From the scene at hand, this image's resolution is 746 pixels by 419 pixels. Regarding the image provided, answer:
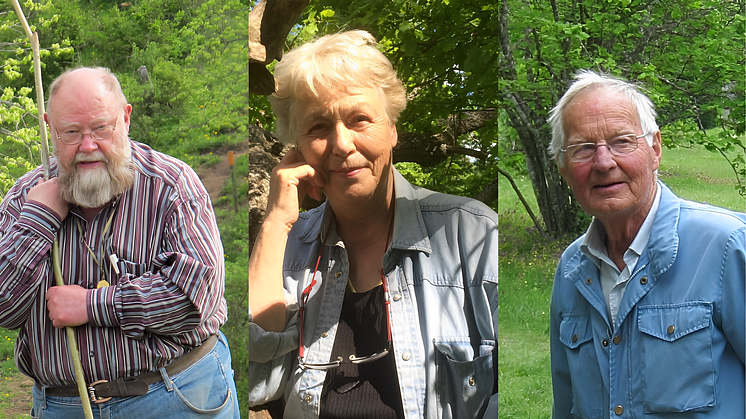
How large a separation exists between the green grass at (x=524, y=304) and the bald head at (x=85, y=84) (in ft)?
6.28

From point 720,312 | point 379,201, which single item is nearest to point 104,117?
point 379,201

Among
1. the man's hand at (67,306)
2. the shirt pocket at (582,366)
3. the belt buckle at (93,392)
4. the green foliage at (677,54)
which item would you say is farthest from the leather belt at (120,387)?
the green foliage at (677,54)

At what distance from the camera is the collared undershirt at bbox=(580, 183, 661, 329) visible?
9.64 ft

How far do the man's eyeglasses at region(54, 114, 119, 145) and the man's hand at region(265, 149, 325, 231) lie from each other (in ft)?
2.36

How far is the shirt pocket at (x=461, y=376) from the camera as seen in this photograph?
10.0 ft

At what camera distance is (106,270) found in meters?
2.88

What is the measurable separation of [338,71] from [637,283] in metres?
1.56

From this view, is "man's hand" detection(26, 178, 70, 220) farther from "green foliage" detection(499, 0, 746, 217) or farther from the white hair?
"green foliage" detection(499, 0, 746, 217)

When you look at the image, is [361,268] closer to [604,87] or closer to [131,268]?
[131,268]

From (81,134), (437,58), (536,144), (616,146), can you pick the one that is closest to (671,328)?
(616,146)

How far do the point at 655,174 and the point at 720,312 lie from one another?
0.63 metres

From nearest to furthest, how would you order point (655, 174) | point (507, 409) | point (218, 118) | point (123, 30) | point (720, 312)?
point (720, 312)
point (655, 174)
point (123, 30)
point (218, 118)
point (507, 409)

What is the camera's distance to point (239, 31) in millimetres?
3666

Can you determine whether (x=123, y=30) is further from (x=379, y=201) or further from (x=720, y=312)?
(x=720, y=312)
